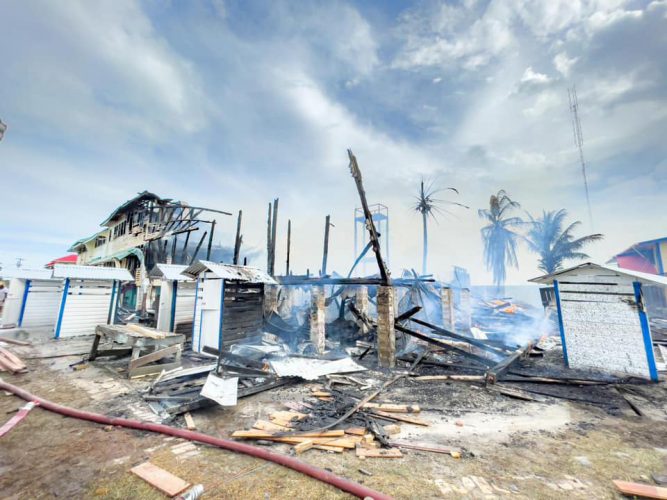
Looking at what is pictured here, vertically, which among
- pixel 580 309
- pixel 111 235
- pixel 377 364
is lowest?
pixel 377 364

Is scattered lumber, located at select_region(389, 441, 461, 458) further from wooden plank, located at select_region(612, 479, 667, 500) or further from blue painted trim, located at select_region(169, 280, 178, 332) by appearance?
blue painted trim, located at select_region(169, 280, 178, 332)

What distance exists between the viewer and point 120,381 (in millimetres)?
7180

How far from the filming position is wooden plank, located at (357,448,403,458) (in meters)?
3.86

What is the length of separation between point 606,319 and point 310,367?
8.55 m

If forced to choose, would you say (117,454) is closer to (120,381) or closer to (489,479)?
(120,381)

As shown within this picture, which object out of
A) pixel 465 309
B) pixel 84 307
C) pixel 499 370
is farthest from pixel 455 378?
pixel 84 307

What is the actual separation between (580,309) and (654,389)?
7.60 feet

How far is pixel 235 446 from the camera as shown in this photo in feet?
12.6

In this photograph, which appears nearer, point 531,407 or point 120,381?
point 531,407

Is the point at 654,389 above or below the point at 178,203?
below

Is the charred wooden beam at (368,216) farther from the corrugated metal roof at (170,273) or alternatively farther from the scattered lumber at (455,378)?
the corrugated metal roof at (170,273)

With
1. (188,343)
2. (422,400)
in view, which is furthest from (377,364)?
(188,343)

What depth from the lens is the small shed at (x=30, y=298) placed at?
14.7 meters

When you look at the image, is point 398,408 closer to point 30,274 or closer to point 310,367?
point 310,367
